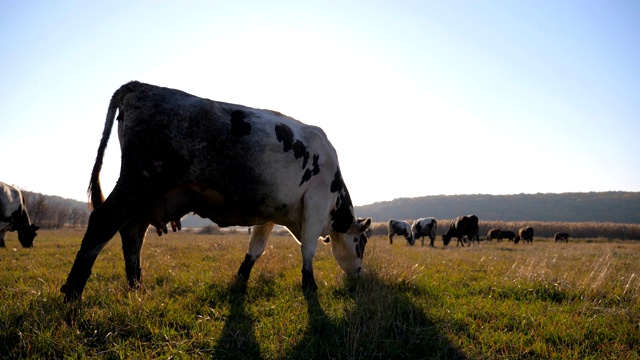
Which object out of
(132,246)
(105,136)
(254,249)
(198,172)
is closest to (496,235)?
(254,249)

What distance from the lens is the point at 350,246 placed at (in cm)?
811

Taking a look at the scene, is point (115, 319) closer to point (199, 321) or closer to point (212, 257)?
point (199, 321)

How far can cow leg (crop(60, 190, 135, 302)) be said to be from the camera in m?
4.46

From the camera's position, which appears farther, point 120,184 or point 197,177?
point 197,177

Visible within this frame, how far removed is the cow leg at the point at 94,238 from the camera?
446cm

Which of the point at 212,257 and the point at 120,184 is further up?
the point at 120,184

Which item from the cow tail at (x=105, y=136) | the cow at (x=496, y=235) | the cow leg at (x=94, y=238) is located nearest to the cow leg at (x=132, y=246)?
the cow tail at (x=105, y=136)

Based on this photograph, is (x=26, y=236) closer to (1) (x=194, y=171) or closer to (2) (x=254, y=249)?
(2) (x=254, y=249)

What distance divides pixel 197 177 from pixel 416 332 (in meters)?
3.34

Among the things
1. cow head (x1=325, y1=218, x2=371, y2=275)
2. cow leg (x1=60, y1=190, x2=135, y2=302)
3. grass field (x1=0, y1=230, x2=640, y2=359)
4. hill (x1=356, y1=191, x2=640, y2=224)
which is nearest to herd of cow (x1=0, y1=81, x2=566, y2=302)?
cow leg (x1=60, y1=190, x2=135, y2=302)

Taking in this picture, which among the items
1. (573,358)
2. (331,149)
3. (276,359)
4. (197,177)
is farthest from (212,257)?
(573,358)

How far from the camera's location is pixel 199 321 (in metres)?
3.98

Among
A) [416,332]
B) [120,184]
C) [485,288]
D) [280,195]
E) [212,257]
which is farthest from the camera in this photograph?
[212,257]

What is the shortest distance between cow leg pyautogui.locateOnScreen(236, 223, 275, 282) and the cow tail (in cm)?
277
